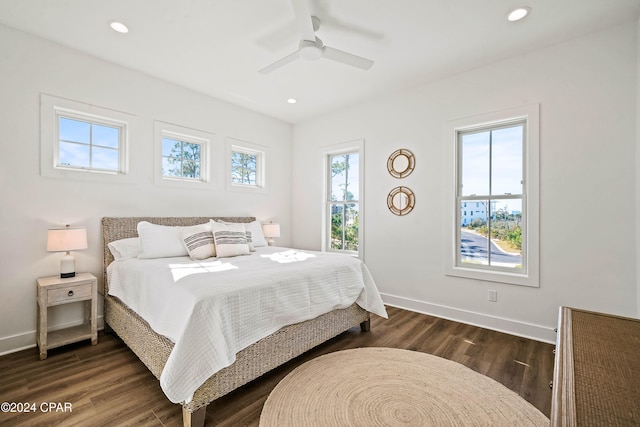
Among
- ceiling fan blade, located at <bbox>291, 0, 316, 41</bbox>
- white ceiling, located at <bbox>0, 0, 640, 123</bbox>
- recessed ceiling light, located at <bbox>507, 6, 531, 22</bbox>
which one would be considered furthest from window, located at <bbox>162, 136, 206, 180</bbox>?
recessed ceiling light, located at <bbox>507, 6, 531, 22</bbox>

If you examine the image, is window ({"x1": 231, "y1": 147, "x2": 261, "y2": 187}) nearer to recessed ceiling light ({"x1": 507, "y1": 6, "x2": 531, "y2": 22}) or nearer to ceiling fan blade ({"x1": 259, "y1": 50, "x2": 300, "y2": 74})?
ceiling fan blade ({"x1": 259, "y1": 50, "x2": 300, "y2": 74})

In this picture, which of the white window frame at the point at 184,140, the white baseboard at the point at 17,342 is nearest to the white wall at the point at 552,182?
the white window frame at the point at 184,140

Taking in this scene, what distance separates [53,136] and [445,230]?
13.8 ft

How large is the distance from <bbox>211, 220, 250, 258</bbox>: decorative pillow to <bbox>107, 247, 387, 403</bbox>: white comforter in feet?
0.99

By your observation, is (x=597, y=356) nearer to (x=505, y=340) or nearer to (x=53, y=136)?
Answer: (x=505, y=340)

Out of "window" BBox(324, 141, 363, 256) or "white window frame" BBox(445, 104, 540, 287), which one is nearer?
"white window frame" BBox(445, 104, 540, 287)

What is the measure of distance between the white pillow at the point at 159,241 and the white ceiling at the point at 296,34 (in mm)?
1782

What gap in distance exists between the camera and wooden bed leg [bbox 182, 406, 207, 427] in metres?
1.57

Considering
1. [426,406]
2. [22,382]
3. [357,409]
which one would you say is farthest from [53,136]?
[426,406]

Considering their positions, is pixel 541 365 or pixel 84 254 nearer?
pixel 541 365

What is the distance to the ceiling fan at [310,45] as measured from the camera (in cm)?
202

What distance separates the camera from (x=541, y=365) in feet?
7.64

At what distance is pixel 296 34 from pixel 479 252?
2.97 m

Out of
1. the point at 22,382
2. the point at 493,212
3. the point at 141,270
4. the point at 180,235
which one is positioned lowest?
the point at 22,382
